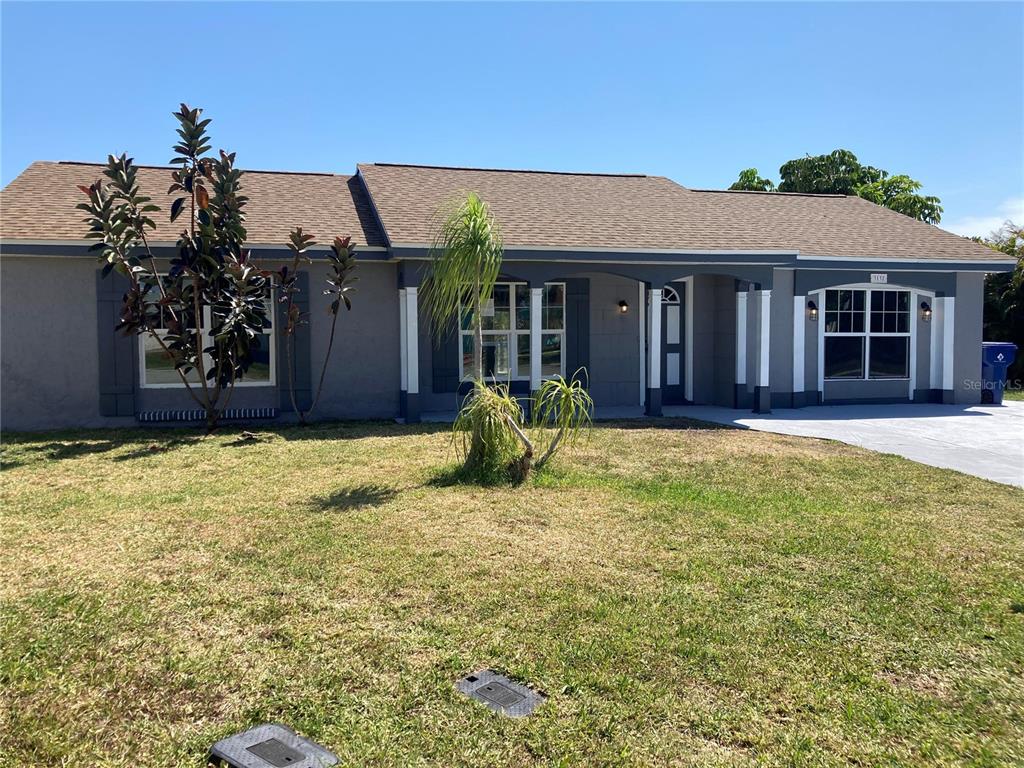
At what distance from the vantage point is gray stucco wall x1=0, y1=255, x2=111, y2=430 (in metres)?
11.2

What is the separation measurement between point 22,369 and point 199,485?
5527 millimetres

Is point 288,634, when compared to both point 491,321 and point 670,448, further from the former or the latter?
point 491,321

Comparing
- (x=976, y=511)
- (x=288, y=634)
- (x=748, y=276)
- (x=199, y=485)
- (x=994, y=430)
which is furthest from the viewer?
(x=748, y=276)

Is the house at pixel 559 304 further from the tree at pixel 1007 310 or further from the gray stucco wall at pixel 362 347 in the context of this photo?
the tree at pixel 1007 310

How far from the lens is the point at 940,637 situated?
4098 millimetres

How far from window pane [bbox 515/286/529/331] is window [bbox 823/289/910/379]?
229 inches

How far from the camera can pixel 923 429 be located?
11.8 meters

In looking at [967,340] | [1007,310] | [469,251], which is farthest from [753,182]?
[469,251]

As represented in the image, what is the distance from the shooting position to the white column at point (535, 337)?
12539 millimetres

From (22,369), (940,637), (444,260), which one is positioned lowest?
(940,637)

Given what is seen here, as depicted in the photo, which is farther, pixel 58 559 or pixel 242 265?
pixel 242 265

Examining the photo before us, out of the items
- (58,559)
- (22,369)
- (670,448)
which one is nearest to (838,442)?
(670,448)

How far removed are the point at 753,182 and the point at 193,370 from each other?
29.6 m

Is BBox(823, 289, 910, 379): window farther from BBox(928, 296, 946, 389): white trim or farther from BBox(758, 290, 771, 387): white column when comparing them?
BBox(758, 290, 771, 387): white column
